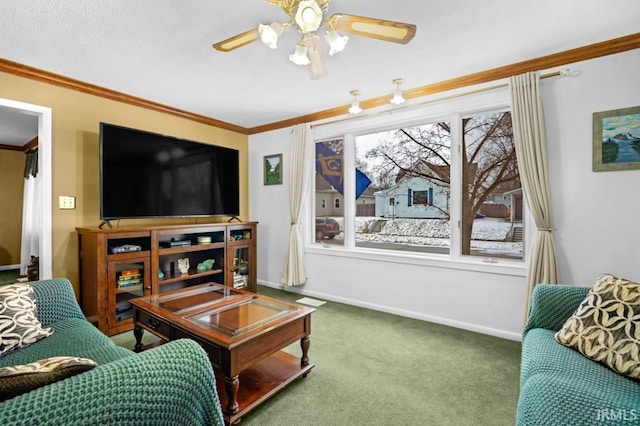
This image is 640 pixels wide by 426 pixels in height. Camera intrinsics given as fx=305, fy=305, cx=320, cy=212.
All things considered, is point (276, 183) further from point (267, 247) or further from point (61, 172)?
point (61, 172)

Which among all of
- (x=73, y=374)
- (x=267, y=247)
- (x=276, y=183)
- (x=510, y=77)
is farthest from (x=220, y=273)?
(x=510, y=77)

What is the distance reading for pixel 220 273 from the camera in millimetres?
3818

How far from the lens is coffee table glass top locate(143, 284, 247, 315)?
7.23 feet

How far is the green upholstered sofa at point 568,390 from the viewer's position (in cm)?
105

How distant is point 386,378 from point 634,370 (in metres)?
1.29

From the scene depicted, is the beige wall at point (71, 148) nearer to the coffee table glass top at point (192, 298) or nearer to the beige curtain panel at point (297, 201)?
the coffee table glass top at point (192, 298)

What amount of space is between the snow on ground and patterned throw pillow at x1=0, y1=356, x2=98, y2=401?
307 centimetres

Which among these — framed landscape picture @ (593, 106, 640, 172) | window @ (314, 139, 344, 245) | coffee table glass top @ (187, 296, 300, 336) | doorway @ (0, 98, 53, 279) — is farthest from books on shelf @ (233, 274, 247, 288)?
framed landscape picture @ (593, 106, 640, 172)

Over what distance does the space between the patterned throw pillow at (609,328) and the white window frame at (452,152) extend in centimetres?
117

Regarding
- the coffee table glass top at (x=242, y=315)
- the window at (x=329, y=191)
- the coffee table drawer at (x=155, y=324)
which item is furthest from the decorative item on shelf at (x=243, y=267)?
the coffee table drawer at (x=155, y=324)

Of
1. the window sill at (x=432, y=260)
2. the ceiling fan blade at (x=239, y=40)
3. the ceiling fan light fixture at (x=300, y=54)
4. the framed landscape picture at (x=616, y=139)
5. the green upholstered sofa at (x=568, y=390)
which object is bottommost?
the green upholstered sofa at (x=568, y=390)

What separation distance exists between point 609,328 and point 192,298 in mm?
2592

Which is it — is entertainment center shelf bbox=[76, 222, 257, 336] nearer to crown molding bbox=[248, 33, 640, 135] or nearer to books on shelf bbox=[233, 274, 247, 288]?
books on shelf bbox=[233, 274, 247, 288]

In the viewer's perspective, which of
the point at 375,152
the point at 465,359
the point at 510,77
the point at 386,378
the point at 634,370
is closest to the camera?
the point at 634,370
